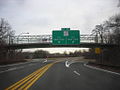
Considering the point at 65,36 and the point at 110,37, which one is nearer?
the point at 65,36

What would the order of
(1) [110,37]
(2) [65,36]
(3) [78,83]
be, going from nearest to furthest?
(3) [78,83]
(2) [65,36]
(1) [110,37]

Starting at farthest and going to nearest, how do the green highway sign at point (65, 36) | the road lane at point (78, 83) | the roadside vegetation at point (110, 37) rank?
1. the roadside vegetation at point (110, 37)
2. the green highway sign at point (65, 36)
3. the road lane at point (78, 83)

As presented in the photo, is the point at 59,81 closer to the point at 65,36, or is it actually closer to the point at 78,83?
the point at 78,83

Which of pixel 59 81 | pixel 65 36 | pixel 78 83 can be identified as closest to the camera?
pixel 78 83

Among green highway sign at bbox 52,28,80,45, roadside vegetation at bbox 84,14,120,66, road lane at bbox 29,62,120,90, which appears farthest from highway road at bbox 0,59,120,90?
roadside vegetation at bbox 84,14,120,66

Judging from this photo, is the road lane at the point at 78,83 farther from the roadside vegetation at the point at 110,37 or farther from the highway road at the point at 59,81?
the roadside vegetation at the point at 110,37

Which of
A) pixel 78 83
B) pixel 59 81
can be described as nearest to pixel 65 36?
pixel 59 81

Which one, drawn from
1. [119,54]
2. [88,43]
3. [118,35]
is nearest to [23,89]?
[88,43]

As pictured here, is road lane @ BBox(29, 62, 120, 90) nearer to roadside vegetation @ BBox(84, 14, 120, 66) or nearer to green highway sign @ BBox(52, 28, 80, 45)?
green highway sign @ BBox(52, 28, 80, 45)

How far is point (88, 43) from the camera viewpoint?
40000 millimetres

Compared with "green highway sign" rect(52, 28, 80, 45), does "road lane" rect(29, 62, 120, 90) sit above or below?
below

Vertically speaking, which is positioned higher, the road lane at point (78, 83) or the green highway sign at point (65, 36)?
the green highway sign at point (65, 36)

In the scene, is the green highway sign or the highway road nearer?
the highway road

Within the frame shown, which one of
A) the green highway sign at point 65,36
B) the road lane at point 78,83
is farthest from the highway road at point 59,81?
the green highway sign at point 65,36
